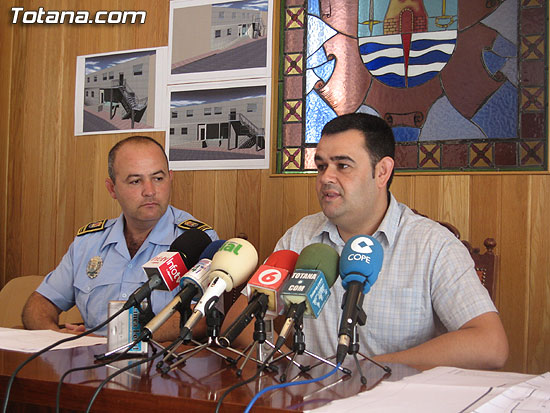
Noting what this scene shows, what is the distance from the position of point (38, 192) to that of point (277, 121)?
5.02 ft

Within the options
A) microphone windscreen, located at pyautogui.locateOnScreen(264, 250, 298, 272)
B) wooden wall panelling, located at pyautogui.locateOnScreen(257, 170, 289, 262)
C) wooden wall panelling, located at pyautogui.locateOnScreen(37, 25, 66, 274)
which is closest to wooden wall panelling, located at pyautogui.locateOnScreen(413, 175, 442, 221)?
wooden wall panelling, located at pyautogui.locateOnScreen(257, 170, 289, 262)

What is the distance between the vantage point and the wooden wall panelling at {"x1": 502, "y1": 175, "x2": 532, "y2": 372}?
216 centimetres

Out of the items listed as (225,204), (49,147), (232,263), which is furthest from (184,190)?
(232,263)

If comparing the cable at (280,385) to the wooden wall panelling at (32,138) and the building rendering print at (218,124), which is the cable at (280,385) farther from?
the wooden wall panelling at (32,138)

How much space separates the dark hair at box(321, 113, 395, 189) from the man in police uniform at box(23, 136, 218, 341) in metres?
0.65

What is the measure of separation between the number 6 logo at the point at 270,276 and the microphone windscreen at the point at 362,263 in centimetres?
12

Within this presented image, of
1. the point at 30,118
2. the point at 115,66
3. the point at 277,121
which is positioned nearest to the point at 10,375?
the point at 277,121

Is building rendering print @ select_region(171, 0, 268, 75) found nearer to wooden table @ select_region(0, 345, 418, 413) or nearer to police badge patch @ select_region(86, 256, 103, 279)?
police badge patch @ select_region(86, 256, 103, 279)

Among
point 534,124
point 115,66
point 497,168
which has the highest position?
point 115,66

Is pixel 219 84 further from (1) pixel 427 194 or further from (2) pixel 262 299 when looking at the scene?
(2) pixel 262 299

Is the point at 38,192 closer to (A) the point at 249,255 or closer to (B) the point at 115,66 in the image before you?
(B) the point at 115,66

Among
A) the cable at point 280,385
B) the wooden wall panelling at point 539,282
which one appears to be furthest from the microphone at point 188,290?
the wooden wall panelling at point 539,282

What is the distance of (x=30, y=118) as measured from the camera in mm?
3283

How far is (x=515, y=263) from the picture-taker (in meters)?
2.19
